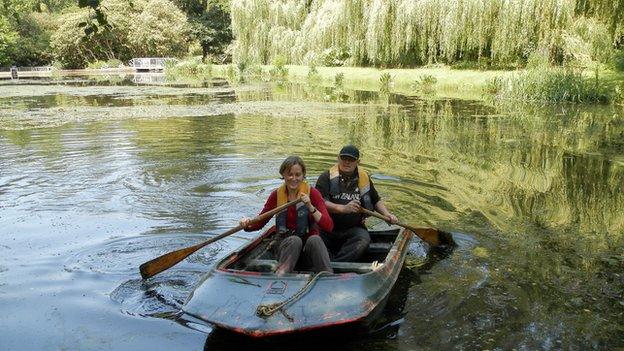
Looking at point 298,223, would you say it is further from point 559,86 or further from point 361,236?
point 559,86

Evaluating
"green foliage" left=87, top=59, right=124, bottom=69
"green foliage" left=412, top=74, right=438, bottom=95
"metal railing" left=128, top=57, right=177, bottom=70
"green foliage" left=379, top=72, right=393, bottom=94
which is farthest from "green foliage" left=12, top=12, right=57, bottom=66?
"green foliage" left=412, top=74, right=438, bottom=95

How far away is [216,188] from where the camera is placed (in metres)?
8.68

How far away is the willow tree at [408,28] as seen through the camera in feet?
61.7

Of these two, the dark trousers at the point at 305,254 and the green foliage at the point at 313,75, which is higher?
the green foliage at the point at 313,75

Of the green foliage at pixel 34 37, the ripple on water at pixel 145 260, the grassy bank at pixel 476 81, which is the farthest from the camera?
the green foliage at pixel 34 37

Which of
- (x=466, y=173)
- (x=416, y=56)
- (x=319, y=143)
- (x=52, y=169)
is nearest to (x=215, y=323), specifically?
(x=466, y=173)

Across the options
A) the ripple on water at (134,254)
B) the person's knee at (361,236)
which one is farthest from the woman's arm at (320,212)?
the ripple on water at (134,254)

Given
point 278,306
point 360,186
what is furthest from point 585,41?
point 278,306

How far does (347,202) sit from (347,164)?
14.2 inches

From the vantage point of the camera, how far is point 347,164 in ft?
17.3

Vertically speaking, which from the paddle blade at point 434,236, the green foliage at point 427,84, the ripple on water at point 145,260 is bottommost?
the ripple on water at point 145,260

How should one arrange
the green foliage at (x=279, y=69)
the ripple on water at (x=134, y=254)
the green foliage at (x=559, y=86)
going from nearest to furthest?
the ripple on water at (x=134, y=254) → the green foliage at (x=559, y=86) → the green foliage at (x=279, y=69)

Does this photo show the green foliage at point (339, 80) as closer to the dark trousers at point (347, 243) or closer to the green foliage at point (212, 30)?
the dark trousers at point (347, 243)

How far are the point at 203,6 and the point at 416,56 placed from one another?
3483cm
